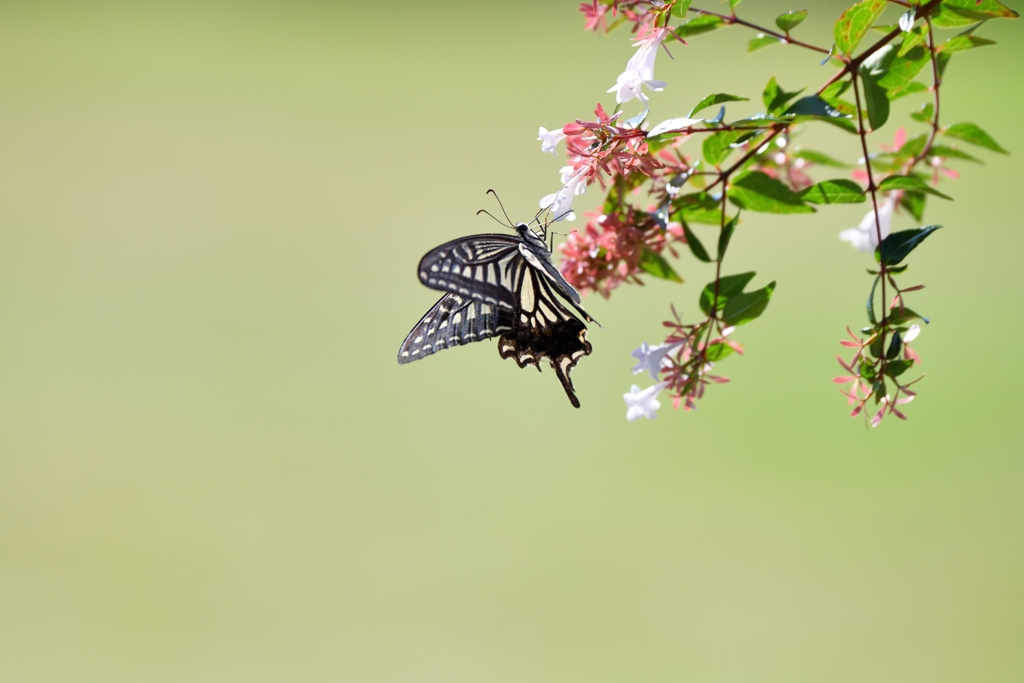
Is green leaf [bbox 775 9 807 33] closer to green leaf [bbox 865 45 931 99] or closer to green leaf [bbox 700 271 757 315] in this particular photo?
green leaf [bbox 865 45 931 99]

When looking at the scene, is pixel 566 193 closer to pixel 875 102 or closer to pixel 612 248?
pixel 612 248

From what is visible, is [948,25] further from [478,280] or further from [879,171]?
[478,280]

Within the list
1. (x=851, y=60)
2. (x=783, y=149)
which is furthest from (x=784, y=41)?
(x=783, y=149)

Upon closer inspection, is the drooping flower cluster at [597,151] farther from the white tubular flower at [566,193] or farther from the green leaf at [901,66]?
the green leaf at [901,66]

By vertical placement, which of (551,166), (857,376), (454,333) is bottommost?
(857,376)

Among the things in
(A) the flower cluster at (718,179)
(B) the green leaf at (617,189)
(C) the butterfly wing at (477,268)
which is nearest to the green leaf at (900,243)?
(A) the flower cluster at (718,179)

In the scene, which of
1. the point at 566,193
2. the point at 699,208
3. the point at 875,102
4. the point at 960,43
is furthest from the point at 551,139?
the point at 960,43
